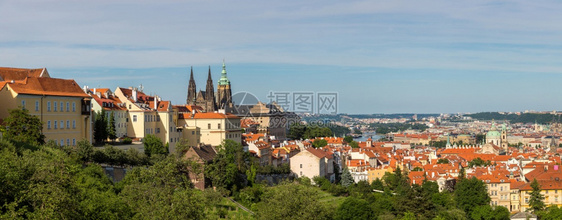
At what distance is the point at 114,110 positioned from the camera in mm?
45219

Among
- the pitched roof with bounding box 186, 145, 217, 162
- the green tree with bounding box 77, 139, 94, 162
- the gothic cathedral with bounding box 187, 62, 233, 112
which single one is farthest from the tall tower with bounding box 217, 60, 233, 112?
the green tree with bounding box 77, 139, 94, 162

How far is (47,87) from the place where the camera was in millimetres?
37219

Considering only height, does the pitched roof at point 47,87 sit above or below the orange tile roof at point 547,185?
above

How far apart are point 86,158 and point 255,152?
84.0 feet

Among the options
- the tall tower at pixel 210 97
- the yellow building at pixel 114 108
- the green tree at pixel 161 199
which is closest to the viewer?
the green tree at pixel 161 199

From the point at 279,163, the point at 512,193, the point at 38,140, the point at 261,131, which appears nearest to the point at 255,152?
the point at 279,163

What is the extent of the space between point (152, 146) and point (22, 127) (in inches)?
462

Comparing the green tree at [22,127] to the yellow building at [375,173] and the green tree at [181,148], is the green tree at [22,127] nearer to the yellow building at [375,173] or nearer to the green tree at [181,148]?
the green tree at [181,148]

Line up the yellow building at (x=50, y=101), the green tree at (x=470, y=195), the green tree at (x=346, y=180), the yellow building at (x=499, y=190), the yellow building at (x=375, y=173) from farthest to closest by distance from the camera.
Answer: the yellow building at (x=375, y=173) → the green tree at (x=346, y=180) → the yellow building at (x=499, y=190) → the green tree at (x=470, y=195) → the yellow building at (x=50, y=101)

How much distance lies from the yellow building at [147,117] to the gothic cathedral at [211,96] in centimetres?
4290

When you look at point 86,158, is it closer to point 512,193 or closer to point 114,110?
point 114,110

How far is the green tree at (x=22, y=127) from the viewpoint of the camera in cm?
3266

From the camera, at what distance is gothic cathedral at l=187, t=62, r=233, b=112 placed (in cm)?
9825

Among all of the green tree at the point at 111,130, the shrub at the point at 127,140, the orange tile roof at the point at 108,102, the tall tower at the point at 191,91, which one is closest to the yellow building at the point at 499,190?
the shrub at the point at 127,140
